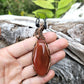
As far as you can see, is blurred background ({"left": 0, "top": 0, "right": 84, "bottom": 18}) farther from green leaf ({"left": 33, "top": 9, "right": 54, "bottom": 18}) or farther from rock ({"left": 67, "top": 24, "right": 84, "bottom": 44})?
rock ({"left": 67, "top": 24, "right": 84, "bottom": 44})

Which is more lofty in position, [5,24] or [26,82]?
[5,24]

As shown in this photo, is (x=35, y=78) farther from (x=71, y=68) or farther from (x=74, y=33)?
(x=74, y=33)

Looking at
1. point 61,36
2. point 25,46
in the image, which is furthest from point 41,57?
point 61,36

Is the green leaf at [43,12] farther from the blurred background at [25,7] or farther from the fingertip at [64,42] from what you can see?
the fingertip at [64,42]

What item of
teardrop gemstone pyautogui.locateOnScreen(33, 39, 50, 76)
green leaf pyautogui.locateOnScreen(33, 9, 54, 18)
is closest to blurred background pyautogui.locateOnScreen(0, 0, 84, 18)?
green leaf pyautogui.locateOnScreen(33, 9, 54, 18)

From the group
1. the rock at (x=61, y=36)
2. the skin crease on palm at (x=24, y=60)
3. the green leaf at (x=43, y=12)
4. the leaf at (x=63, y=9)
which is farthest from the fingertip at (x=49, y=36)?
the leaf at (x=63, y=9)

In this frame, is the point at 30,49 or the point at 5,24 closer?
the point at 30,49

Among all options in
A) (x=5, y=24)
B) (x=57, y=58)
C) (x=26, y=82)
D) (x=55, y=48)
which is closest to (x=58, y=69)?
(x=57, y=58)

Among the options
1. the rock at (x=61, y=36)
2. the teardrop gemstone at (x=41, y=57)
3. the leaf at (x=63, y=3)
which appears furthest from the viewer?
the leaf at (x=63, y=3)
